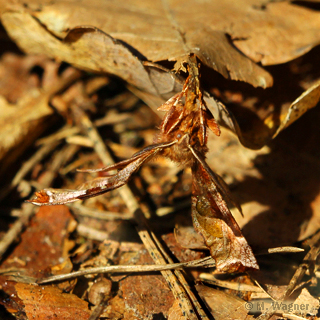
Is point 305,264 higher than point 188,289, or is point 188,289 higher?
point 305,264

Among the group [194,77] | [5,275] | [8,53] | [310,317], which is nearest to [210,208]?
[194,77]

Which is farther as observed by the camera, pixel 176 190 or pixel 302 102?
pixel 176 190

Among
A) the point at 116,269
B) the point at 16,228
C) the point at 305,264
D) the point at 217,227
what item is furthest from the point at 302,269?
the point at 16,228

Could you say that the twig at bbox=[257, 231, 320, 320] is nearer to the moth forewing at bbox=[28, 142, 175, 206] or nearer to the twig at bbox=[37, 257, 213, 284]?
the twig at bbox=[37, 257, 213, 284]

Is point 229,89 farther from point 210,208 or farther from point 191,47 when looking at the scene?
point 210,208

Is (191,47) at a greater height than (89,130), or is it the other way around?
(191,47)

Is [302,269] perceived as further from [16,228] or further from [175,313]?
[16,228]

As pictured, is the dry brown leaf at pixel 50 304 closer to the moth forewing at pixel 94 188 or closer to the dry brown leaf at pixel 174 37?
the moth forewing at pixel 94 188
